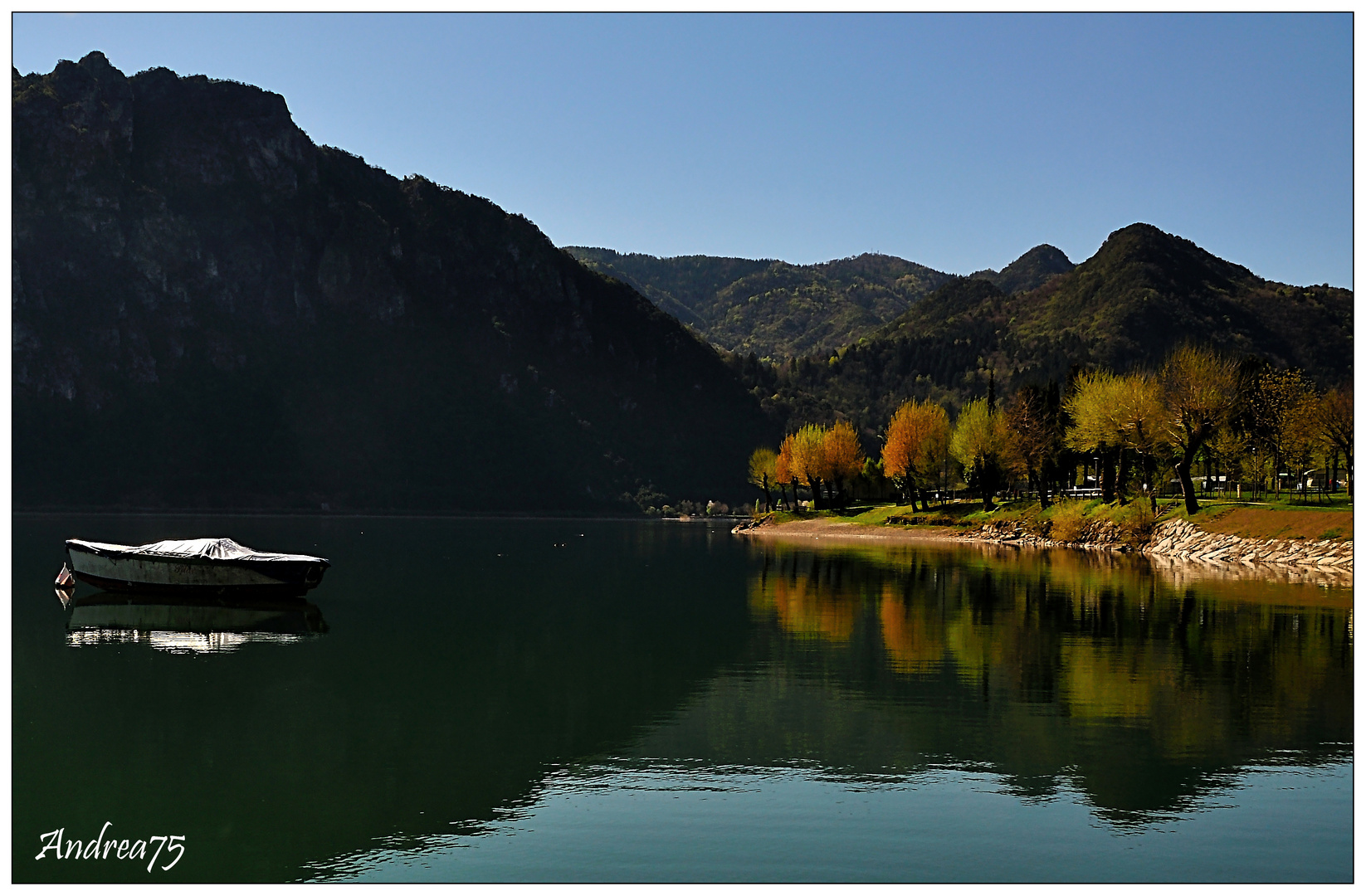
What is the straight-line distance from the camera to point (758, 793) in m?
18.2

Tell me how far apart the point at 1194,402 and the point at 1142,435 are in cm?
559

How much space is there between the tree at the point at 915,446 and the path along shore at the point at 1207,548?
8.44m

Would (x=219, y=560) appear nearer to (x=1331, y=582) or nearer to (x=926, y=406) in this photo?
(x=1331, y=582)

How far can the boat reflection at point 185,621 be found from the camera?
3594 centimetres

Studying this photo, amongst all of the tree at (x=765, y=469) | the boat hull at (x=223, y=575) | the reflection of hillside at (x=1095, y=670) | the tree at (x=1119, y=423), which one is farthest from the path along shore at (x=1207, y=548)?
the tree at (x=765, y=469)

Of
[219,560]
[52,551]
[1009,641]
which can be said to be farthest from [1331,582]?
[52,551]

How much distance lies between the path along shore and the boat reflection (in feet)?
153

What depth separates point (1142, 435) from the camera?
89625mm

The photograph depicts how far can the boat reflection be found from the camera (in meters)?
35.9

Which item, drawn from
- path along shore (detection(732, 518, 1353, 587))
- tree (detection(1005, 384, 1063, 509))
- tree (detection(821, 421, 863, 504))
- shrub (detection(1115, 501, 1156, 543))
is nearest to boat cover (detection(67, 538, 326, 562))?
path along shore (detection(732, 518, 1353, 587))

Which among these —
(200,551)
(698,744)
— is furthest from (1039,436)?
(698,744)

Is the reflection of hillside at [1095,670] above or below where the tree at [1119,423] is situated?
below

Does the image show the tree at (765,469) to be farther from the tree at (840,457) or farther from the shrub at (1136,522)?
the shrub at (1136,522)
